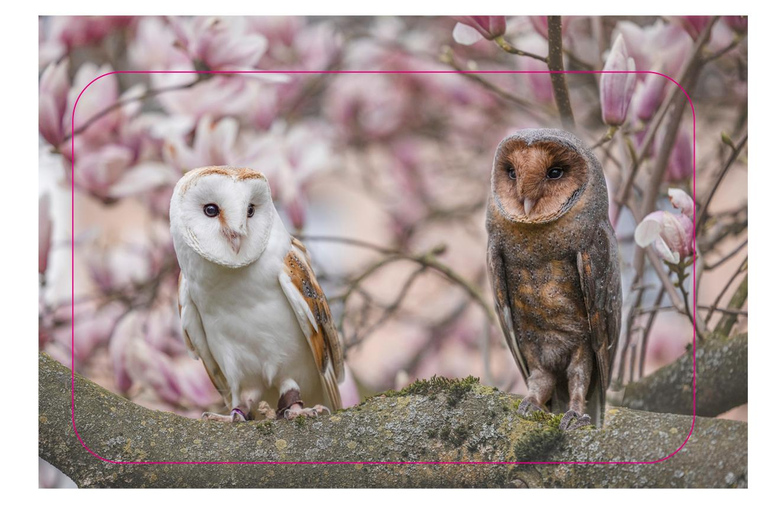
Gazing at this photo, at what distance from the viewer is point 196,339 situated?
61.4 inches

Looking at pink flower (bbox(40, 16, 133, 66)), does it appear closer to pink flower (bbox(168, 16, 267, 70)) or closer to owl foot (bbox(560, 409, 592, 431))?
pink flower (bbox(168, 16, 267, 70))

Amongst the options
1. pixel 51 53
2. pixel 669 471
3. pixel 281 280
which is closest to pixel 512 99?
pixel 281 280

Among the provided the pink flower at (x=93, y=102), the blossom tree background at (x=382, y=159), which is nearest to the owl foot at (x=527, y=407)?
the blossom tree background at (x=382, y=159)

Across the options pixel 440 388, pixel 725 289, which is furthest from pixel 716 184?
pixel 440 388

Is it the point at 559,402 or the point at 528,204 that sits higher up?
the point at 528,204

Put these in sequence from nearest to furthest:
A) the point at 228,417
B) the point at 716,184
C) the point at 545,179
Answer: the point at 545,179
the point at 228,417
the point at 716,184

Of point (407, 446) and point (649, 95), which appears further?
point (649, 95)

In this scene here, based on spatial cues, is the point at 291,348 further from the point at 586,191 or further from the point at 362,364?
the point at 586,191

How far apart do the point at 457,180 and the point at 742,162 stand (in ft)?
1.72

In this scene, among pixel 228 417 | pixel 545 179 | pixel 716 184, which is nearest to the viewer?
pixel 545 179

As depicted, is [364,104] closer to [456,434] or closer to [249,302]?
[249,302]

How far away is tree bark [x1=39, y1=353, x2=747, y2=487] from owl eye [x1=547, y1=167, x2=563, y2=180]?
37 centimetres

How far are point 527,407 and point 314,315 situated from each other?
392 millimetres

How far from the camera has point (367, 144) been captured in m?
1.66
